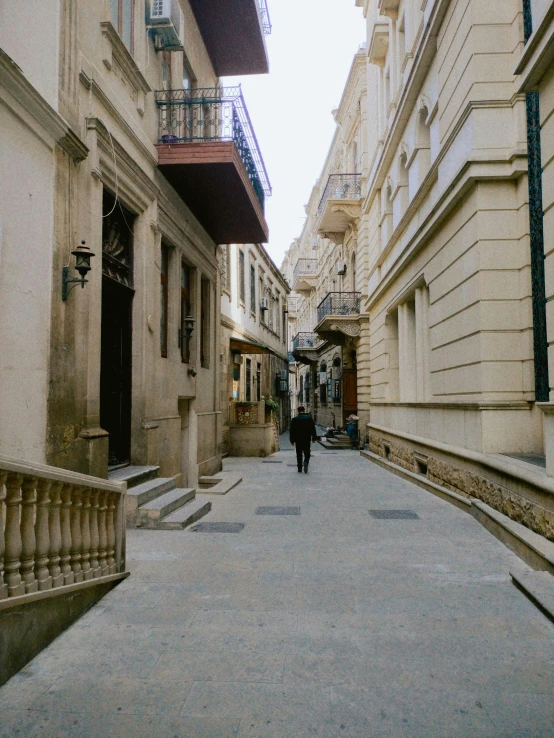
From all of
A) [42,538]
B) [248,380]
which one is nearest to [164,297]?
[42,538]

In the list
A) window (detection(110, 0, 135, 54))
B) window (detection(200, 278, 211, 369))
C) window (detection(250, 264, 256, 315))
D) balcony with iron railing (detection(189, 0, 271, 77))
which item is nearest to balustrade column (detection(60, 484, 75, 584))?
window (detection(110, 0, 135, 54))

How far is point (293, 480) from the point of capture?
1249 cm

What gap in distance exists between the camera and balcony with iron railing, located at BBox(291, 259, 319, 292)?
37.3m

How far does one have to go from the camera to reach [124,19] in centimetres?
851

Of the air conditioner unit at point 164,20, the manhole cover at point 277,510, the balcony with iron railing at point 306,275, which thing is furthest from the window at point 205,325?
the balcony with iron railing at point 306,275

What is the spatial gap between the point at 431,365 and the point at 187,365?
481cm

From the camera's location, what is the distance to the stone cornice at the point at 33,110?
518 centimetres

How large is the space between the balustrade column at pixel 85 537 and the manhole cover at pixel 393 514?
4659 mm

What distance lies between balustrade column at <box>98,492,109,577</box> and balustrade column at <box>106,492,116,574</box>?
7 cm

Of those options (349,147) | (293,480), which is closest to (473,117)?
(293,480)

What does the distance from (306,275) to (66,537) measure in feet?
112

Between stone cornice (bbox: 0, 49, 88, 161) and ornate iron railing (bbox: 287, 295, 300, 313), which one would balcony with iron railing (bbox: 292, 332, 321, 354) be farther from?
stone cornice (bbox: 0, 49, 88, 161)

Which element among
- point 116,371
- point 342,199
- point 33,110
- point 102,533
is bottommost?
point 102,533

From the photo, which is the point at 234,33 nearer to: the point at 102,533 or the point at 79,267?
the point at 79,267
